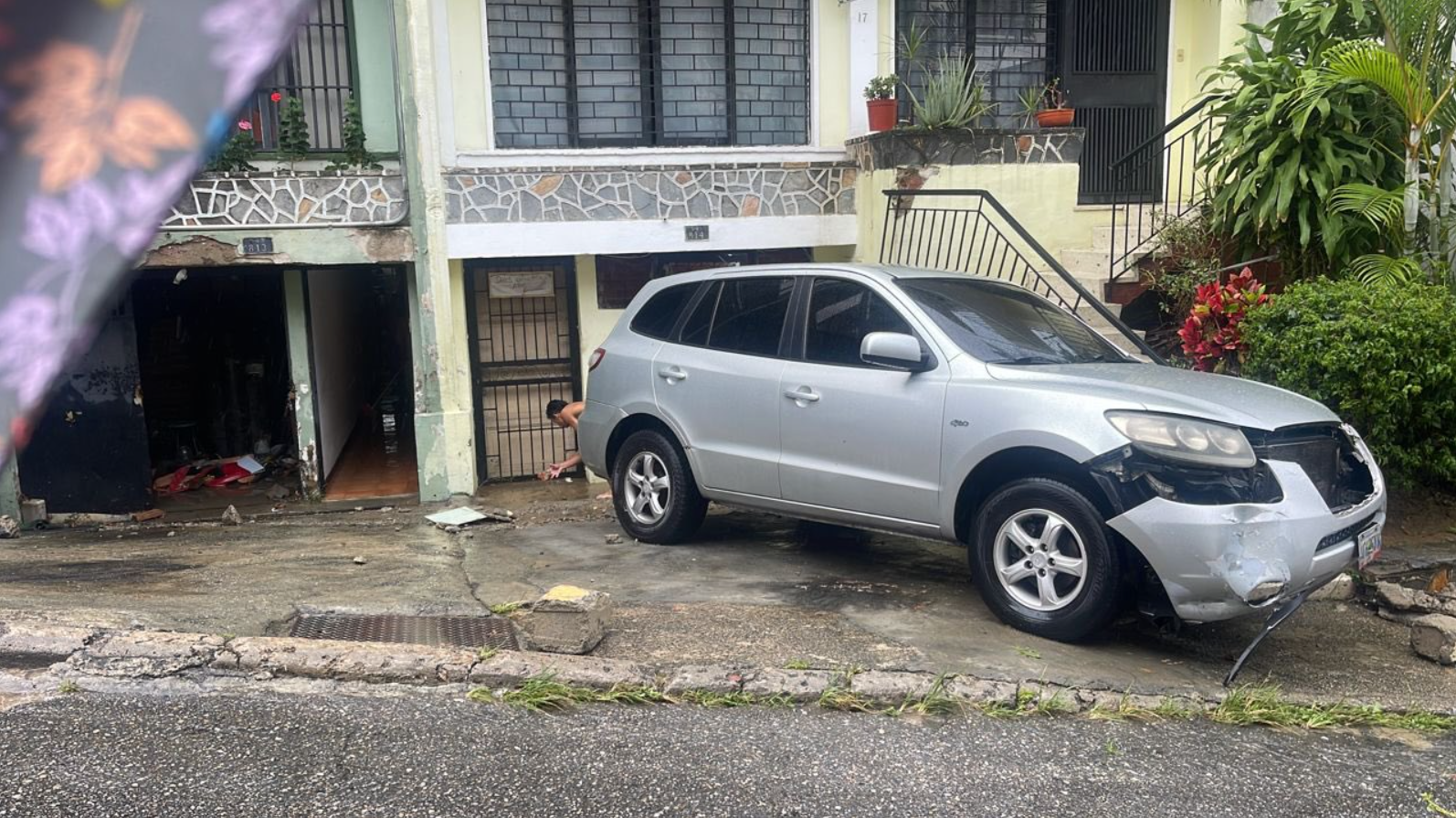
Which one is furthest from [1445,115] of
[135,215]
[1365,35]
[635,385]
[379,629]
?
[135,215]

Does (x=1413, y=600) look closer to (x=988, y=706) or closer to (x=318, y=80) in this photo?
(x=988, y=706)

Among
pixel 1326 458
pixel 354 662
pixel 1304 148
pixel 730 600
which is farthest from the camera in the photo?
pixel 1304 148

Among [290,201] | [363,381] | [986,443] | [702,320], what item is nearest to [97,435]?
[290,201]

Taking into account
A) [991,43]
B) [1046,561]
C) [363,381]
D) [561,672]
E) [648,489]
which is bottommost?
[363,381]

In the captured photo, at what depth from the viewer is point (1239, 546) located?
4.54 m

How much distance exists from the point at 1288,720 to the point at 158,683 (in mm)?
4407

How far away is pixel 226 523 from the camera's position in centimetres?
945

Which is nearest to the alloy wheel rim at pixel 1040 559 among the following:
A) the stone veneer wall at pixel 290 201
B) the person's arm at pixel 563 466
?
the person's arm at pixel 563 466

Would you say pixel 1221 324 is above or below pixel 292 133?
below

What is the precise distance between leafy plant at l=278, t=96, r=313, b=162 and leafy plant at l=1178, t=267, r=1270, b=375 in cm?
722

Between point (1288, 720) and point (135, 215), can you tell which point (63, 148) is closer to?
point (135, 215)

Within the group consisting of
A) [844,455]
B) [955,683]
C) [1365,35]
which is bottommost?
[955,683]

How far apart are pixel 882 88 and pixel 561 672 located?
727cm

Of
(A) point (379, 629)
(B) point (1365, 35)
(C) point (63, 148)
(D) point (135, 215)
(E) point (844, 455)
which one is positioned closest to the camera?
(C) point (63, 148)
